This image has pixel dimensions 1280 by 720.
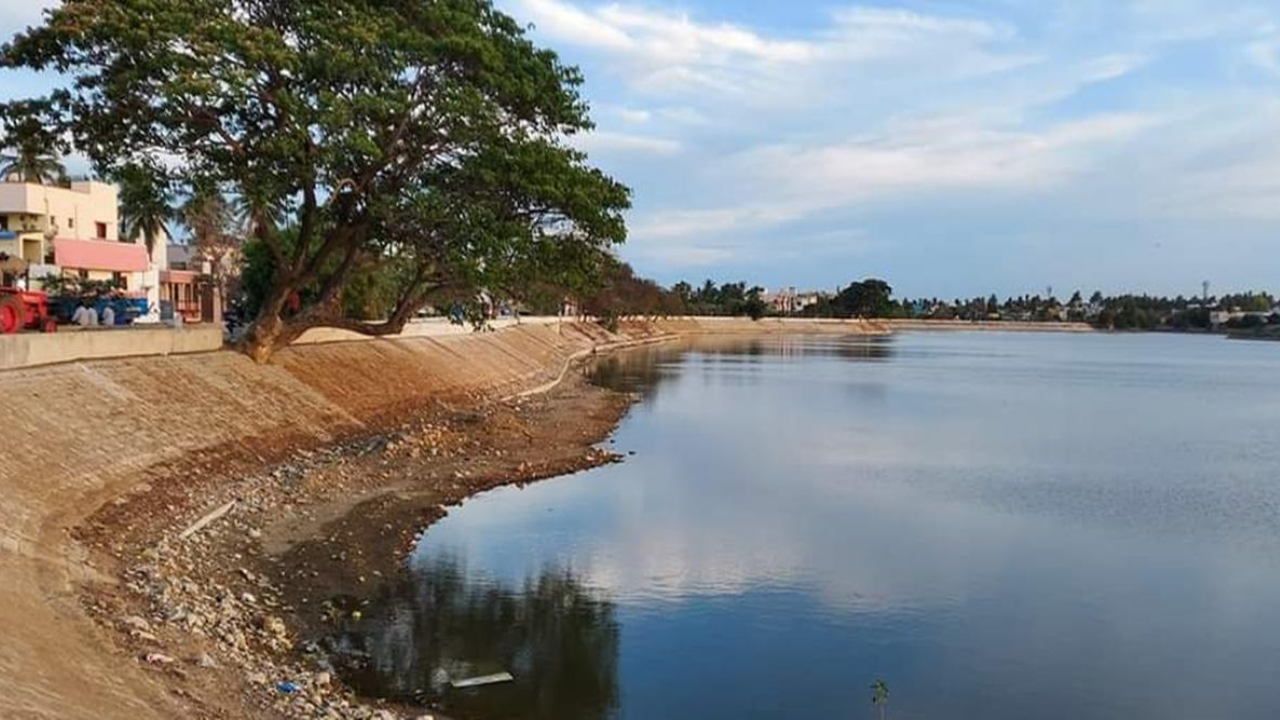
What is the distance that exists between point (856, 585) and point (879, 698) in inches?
234

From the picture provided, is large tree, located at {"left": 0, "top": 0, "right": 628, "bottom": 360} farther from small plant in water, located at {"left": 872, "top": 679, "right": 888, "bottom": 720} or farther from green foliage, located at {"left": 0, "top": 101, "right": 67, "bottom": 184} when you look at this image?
small plant in water, located at {"left": 872, "top": 679, "right": 888, "bottom": 720}

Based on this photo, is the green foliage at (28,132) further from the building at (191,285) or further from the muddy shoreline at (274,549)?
the building at (191,285)

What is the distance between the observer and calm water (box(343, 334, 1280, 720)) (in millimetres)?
13531

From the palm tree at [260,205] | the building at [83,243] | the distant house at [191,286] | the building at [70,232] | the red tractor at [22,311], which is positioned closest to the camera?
the red tractor at [22,311]

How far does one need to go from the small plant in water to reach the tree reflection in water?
307 cm

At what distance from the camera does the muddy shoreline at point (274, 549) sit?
11.6m

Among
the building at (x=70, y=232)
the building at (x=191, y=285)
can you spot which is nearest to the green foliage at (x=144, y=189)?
the building at (x=70, y=232)

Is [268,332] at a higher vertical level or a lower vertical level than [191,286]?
lower

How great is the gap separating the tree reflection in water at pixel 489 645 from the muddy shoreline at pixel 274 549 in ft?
1.52

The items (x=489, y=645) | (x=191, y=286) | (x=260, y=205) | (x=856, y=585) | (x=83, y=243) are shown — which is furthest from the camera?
(x=191, y=286)

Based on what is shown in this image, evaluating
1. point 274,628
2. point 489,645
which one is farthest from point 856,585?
point 274,628

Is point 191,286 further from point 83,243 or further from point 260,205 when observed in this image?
point 260,205

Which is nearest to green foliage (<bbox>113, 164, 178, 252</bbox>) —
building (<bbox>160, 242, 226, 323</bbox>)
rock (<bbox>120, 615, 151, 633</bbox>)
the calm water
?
the calm water

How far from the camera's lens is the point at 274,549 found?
18266 mm
